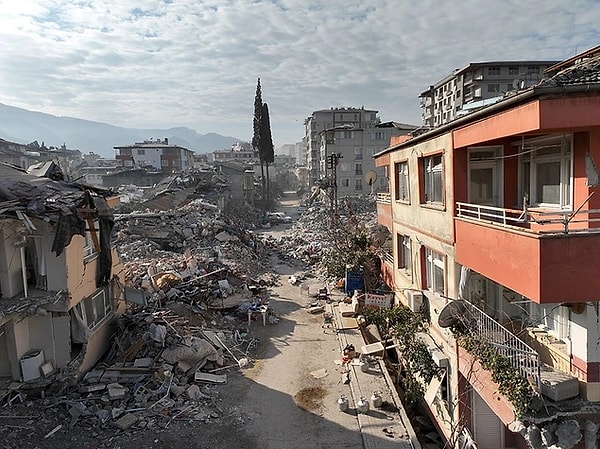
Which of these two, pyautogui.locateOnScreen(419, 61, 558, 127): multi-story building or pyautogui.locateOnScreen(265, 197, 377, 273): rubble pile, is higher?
pyautogui.locateOnScreen(419, 61, 558, 127): multi-story building

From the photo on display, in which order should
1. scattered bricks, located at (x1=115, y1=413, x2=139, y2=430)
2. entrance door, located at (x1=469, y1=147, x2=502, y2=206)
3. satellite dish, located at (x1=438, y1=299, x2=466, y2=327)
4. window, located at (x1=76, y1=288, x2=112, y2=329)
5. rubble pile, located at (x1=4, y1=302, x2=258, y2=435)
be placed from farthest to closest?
window, located at (x1=76, y1=288, x2=112, y2=329) < rubble pile, located at (x1=4, y1=302, x2=258, y2=435) < scattered bricks, located at (x1=115, y1=413, x2=139, y2=430) < entrance door, located at (x1=469, y1=147, x2=502, y2=206) < satellite dish, located at (x1=438, y1=299, x2=466, y2=327)

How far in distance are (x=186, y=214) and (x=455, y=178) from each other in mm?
30332

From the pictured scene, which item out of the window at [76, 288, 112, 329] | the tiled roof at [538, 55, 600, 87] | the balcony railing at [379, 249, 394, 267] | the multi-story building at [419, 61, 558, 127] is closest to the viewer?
the tiled roof at [538, 55, 600, 87]

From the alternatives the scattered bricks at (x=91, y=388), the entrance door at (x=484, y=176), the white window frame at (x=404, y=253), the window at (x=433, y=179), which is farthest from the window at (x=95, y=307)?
the entrance door at (x=484, y=176)

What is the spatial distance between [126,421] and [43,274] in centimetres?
539

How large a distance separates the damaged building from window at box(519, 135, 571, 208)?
41.7 ft

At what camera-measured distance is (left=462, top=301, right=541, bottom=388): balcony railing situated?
826 cm

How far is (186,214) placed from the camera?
126 ft

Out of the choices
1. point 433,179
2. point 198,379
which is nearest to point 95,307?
point 198,379

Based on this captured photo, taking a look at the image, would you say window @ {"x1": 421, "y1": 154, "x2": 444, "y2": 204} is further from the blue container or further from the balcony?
the blue container

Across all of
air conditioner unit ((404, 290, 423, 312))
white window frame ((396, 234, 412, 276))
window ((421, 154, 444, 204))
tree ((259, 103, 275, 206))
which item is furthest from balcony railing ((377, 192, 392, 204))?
tree ((259, 103, 275, 206))

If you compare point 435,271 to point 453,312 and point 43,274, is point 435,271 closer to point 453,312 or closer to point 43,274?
point 453,312

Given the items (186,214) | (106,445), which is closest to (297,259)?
(186,214)

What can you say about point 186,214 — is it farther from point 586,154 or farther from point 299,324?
point 586,154
